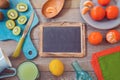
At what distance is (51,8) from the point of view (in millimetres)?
1047

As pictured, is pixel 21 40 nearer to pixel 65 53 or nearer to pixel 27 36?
pixel 27 36

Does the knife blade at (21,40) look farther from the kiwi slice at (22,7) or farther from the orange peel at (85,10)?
the orange peel at (85,10)

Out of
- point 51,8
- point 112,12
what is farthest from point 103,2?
point 51,8

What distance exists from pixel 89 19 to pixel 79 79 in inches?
8.4

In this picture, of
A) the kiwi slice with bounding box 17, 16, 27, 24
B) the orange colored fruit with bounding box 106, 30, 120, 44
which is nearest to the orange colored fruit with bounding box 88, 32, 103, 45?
the orange colored fruit with bounding box 106, 30, 120, 44

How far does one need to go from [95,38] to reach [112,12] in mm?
106

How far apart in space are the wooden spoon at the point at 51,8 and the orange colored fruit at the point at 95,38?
154 mm

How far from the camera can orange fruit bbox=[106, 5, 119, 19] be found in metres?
0.98

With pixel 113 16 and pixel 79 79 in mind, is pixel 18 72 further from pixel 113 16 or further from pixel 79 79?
pixel 113 16

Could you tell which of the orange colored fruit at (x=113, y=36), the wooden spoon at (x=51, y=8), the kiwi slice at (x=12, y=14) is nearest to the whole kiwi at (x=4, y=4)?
the kiwi slice at (x=12, y=14)

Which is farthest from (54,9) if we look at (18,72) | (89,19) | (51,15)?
(18,72)

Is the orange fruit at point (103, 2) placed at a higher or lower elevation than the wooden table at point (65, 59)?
higher

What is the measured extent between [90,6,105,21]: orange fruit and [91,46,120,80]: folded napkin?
12 cm

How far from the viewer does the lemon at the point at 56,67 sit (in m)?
0.97
